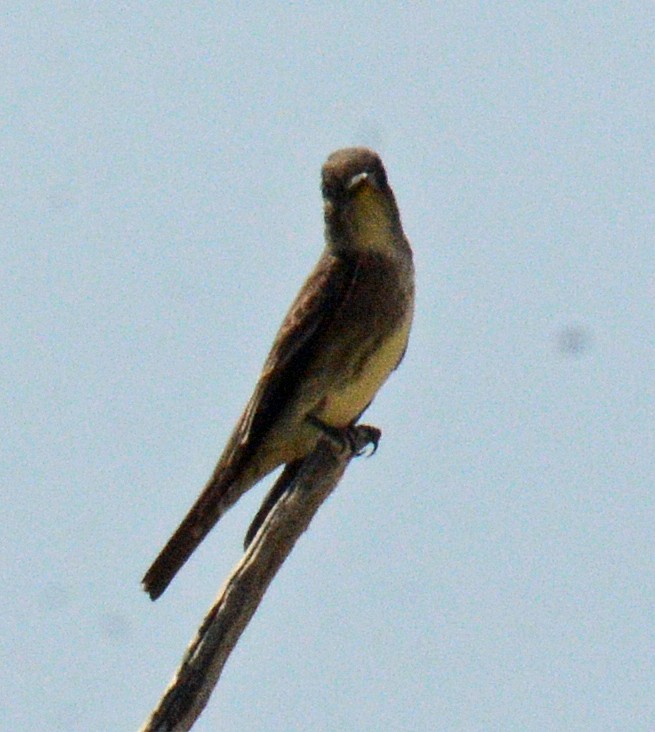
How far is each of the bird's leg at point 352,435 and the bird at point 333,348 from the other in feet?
0.05

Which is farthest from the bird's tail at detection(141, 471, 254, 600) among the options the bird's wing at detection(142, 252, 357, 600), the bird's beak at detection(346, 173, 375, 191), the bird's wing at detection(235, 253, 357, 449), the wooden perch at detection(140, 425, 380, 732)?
the bird's beak at detection(346, 173, 375, 191)

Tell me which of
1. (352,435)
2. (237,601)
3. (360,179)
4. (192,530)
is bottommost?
(237,601)

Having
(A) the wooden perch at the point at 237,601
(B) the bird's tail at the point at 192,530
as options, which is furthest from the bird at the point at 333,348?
(A) the wooden perch at the point at 237,601

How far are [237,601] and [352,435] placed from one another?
1591 mm

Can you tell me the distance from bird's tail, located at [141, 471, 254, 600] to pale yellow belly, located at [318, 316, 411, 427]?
57cm

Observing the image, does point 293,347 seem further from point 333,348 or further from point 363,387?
point 363,387

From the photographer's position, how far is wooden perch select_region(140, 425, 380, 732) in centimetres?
741

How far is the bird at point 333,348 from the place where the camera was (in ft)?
30.0

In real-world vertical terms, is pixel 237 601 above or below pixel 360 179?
below

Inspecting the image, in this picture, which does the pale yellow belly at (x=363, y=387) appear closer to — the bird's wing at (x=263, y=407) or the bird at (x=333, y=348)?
the bird at (x=333, y=348)

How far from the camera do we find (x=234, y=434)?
30.7 feet

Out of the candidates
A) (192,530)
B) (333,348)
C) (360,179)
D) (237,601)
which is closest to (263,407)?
(333,348)

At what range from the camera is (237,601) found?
24.8ft

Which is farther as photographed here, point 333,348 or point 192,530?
point 333,348
